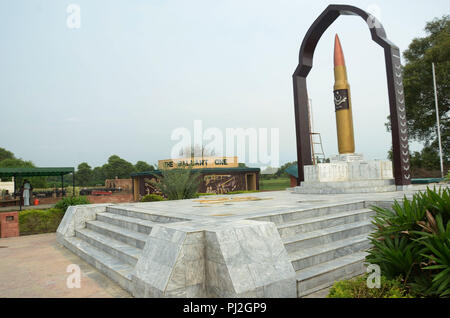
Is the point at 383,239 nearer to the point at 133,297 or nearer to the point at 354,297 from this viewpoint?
the point at 354,297

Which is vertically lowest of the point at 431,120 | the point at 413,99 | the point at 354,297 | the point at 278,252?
the point at 354,297

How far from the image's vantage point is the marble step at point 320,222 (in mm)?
4465

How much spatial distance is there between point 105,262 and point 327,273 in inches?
133

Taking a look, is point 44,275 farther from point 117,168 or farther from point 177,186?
point 117,168

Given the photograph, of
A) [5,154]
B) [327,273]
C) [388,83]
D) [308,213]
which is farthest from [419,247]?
[5,154]

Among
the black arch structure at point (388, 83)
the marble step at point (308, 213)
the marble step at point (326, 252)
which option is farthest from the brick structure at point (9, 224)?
the black arch structure at point (388, 83)

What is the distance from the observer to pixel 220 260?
312 centimetres

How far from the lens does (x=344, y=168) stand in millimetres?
11430

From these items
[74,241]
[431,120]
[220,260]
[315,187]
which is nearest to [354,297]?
[220,260]

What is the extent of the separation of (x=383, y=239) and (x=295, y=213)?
179 centimetres

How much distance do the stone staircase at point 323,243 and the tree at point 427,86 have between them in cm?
2208

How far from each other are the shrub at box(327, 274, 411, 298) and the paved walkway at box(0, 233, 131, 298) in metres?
2.56

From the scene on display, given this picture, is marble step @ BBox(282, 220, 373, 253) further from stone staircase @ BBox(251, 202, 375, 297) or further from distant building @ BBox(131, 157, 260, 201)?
distant building @ BBox(131, 157, 260, 201)

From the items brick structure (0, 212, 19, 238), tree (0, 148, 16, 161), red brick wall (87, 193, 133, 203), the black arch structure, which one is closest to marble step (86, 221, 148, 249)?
brick structure (0, 212, 19, 238)
